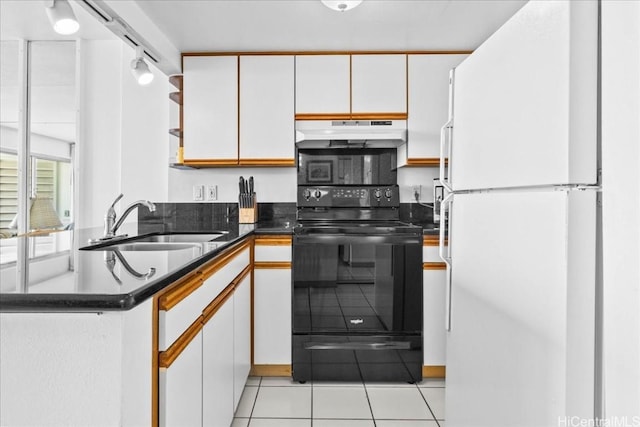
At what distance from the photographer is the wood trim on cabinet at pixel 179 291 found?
105 cm

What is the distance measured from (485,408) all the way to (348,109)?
6.77 feet

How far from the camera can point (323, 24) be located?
2.53 metres

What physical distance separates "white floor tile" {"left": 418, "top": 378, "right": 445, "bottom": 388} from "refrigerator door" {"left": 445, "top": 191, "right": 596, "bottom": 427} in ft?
2.77

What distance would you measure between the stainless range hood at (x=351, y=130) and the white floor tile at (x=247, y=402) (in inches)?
63.8

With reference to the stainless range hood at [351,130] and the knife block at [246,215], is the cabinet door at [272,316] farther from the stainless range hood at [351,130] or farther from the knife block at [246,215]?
the stainless range hood at [351,130]

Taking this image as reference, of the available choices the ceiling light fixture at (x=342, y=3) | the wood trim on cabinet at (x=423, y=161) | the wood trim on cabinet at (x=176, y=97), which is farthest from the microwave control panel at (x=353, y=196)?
the ceiling light fixture at (x=342, y=3)

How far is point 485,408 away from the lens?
1431 mm

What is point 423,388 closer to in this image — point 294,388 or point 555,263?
point 294,388

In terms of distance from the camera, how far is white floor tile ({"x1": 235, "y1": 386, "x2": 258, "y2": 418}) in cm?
214

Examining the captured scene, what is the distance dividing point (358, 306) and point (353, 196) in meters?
0.92

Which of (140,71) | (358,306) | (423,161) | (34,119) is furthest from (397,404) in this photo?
(34,119)

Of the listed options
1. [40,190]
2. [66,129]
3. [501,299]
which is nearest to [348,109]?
[501,299]

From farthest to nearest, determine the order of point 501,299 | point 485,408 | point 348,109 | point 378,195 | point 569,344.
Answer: point 378,195, point 348,109, point 485,408, point 501,299, point 569,344
